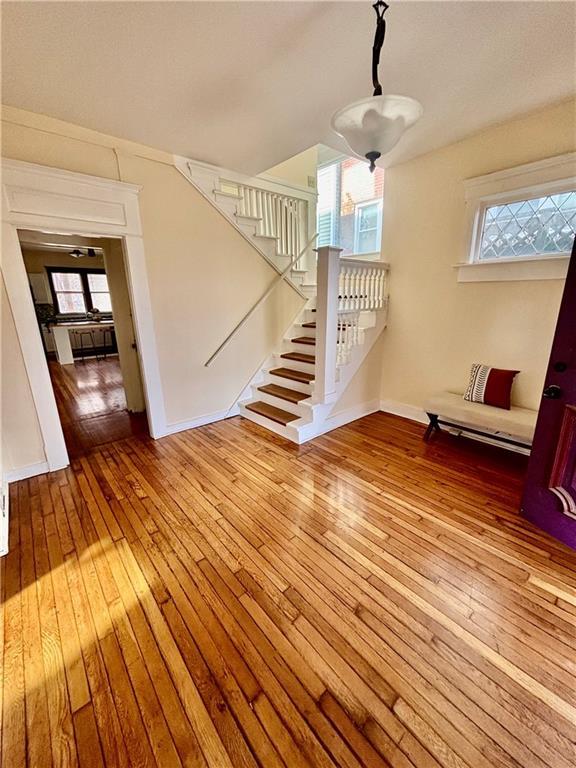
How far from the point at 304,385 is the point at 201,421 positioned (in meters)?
1.31

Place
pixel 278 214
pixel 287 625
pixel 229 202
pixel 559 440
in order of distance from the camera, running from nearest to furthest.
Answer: pixel 287 625, pixel 559 440, pixel 229 202, pixel 278 214

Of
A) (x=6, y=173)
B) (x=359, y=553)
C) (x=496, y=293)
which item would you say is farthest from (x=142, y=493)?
(x=496, y=293)

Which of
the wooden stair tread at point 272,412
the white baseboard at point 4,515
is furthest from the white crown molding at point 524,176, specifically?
the white baseboard at point 4,515

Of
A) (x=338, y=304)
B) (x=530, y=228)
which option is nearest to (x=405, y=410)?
(x=338, y=304)

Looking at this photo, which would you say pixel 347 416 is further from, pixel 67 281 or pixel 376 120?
pixel 67 281

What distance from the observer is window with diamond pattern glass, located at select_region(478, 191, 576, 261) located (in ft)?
8.11

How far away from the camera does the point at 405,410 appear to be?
382 cm

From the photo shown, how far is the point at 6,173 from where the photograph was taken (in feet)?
7.34

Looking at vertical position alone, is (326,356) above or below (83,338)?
above

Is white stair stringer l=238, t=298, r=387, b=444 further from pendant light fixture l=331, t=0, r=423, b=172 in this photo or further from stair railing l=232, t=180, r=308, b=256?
pendant light fixture l=331, t=0, r=423, b=172

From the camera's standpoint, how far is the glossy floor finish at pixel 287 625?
106cm

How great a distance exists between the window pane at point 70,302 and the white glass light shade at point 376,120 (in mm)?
9275

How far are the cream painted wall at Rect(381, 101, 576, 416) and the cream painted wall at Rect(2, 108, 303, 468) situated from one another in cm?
160

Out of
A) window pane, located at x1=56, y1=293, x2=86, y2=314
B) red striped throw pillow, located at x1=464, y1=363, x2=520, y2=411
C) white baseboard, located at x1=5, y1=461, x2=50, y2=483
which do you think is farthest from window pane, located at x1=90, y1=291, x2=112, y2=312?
red striped throw pillow, located at x1=464, y1=363, x2=520, y2=411
